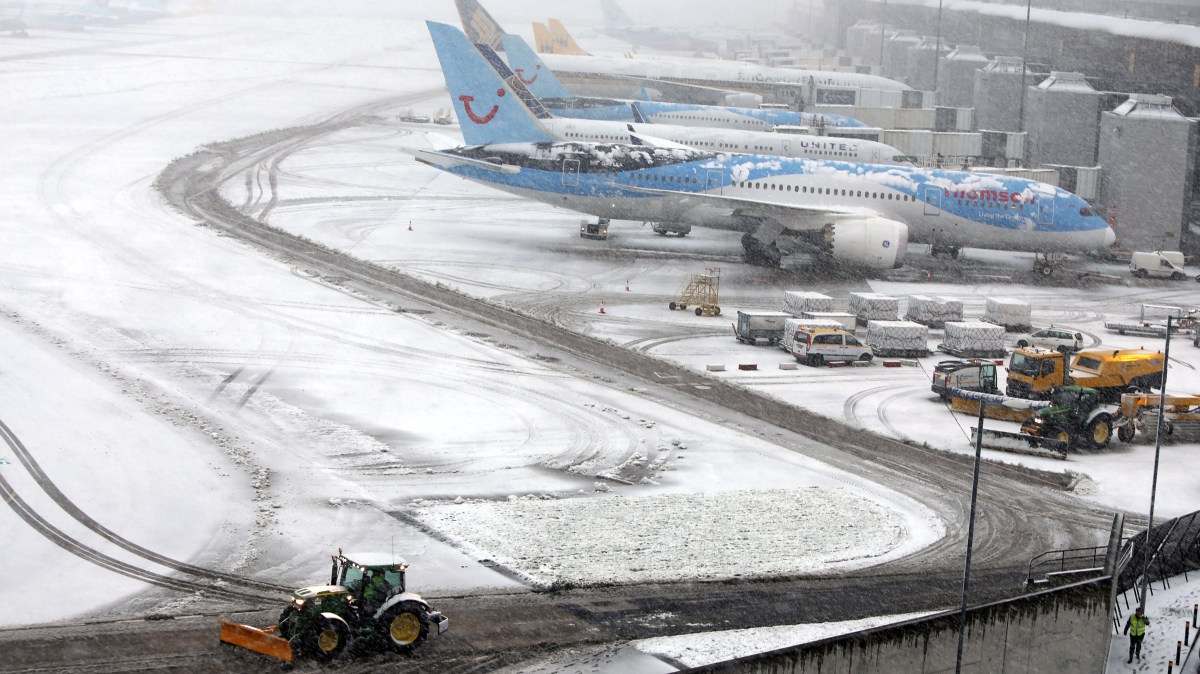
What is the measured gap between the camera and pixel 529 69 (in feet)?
276

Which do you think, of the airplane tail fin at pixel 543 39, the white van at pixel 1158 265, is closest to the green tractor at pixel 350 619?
the white van at pixel 1158 265

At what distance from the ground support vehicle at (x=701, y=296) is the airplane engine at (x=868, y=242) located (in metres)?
5.92

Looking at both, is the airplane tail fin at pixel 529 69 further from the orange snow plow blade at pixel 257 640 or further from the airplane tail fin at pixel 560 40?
the orange snow plow blade at pixel 257 640

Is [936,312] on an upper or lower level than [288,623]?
upper

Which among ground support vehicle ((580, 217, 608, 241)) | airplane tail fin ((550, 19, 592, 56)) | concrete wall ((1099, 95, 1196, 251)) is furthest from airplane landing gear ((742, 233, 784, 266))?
airplane tail fin ((550, 19, 592, 56))

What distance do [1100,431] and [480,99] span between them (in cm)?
3027

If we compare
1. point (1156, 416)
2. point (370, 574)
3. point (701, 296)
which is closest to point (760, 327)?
point (701, 296)

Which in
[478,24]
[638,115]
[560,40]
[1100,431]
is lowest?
[1100,431]

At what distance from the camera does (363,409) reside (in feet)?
102

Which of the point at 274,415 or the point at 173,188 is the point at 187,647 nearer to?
the point at 274,415

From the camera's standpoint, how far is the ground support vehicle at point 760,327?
39594 mm

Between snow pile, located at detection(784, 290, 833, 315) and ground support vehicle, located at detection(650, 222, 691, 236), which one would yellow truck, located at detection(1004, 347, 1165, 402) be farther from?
ground support vehicle, located at detection(650, 222, 691, 236)

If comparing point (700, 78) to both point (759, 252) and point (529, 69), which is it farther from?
point (759, 252)

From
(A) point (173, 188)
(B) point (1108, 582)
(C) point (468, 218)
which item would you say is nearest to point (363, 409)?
(B) point (1108, 582)
